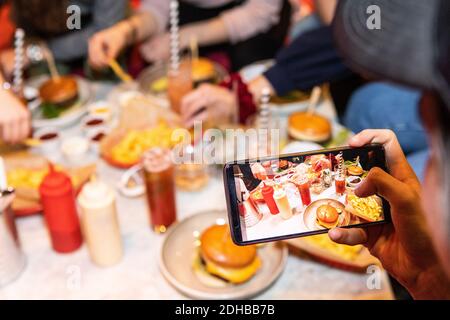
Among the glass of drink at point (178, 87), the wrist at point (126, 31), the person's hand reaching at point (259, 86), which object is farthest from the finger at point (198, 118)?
the wrist at point (126, 31)

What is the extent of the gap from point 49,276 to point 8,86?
2.42ft

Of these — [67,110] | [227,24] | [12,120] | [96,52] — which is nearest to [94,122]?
[67,110]

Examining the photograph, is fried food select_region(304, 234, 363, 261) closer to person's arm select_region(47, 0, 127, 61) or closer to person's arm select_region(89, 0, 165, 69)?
person's arm select_region(89, 0, 165, 69)

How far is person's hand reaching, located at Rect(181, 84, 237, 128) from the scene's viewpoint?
168 cm

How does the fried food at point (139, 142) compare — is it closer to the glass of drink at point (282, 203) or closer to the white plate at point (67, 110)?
the white plate at point (67, 110)

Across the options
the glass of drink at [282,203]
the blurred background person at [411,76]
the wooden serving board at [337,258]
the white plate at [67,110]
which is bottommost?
the wooden serving board at [337,258]

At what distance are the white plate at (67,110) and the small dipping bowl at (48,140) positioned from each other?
4 cm

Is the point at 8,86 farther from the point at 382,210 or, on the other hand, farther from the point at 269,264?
the point at 382,210

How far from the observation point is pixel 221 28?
2.37m

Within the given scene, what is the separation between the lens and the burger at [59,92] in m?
1.83

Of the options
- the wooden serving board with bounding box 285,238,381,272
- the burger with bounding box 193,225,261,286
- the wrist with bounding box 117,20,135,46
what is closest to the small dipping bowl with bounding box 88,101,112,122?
the wrist with bounding box 117,20,135,46

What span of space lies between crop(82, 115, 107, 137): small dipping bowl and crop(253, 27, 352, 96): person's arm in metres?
0.54
